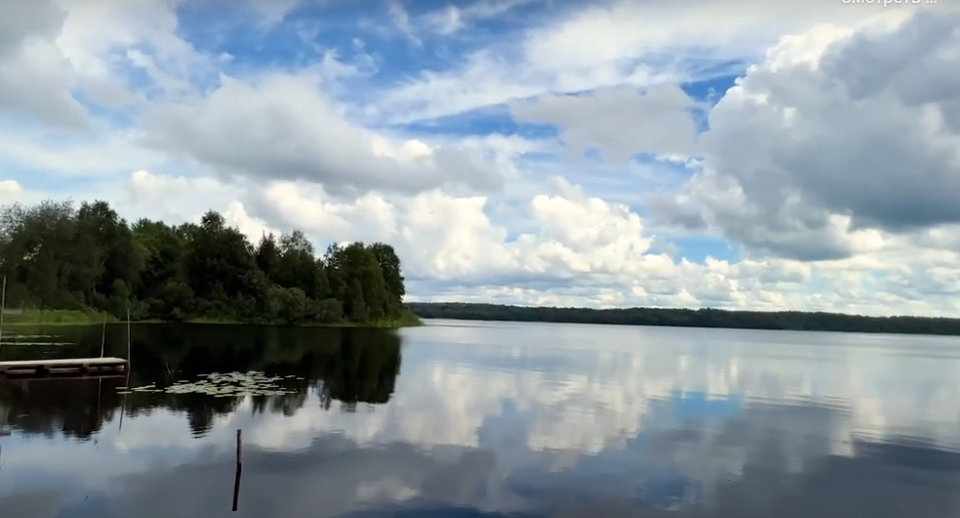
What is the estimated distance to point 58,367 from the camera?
35.2 meters

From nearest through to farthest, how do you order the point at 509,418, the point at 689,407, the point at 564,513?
1. the point at 564,513
2. the point at 509,418
3. the point at 689,407

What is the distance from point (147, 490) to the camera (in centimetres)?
1764

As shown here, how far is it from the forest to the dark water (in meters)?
40.8

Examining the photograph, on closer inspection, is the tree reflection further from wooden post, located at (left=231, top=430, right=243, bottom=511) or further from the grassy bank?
the grassy bank

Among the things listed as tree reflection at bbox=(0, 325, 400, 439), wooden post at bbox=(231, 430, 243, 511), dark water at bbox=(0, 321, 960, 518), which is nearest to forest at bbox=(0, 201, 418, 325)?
tree reflection at bbox=(0, 325, 400, 439)

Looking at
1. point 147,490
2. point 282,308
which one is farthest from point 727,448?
point 282,308


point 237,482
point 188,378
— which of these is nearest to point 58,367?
point 188,378

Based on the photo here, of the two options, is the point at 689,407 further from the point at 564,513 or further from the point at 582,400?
the point at 564,513

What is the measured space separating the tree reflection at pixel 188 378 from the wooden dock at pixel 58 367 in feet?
2.32

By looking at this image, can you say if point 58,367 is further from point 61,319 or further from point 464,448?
point 61,319

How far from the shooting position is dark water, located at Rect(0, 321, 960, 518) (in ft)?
57.9

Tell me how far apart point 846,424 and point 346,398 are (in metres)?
22.1

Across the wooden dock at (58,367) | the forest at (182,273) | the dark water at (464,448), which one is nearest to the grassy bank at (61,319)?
the forest at (182,273)

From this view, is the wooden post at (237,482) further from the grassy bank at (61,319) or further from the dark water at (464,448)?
the grassy bank at (61,319)
